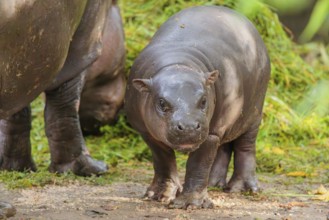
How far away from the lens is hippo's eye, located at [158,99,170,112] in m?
3.11

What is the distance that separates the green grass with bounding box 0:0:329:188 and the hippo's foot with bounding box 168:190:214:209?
0.97 meters

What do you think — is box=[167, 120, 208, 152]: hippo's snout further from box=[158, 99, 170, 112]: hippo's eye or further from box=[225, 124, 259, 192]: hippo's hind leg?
box=[225, 124, 259, 192]: hippo's hind leg

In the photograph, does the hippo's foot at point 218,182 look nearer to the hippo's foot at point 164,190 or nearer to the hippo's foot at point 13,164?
the hippo's foot at point 164,190

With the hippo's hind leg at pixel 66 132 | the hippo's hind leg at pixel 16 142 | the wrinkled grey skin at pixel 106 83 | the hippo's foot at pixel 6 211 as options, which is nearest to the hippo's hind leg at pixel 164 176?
the hippo's foot at pixel 6 211

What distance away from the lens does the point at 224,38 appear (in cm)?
379

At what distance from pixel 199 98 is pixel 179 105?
0.35 ft

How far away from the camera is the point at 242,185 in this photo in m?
4.05

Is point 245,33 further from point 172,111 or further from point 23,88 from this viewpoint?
point 23,88

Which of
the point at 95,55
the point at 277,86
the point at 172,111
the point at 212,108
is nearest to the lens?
the point at 172,111

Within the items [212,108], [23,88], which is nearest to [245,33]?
[212,108]

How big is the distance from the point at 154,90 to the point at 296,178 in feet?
5.81

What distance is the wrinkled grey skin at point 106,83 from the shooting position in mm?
5652

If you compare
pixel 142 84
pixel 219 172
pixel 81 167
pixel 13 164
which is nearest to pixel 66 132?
pixel 81 167

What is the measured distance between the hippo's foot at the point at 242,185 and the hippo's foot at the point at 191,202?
0.66m
